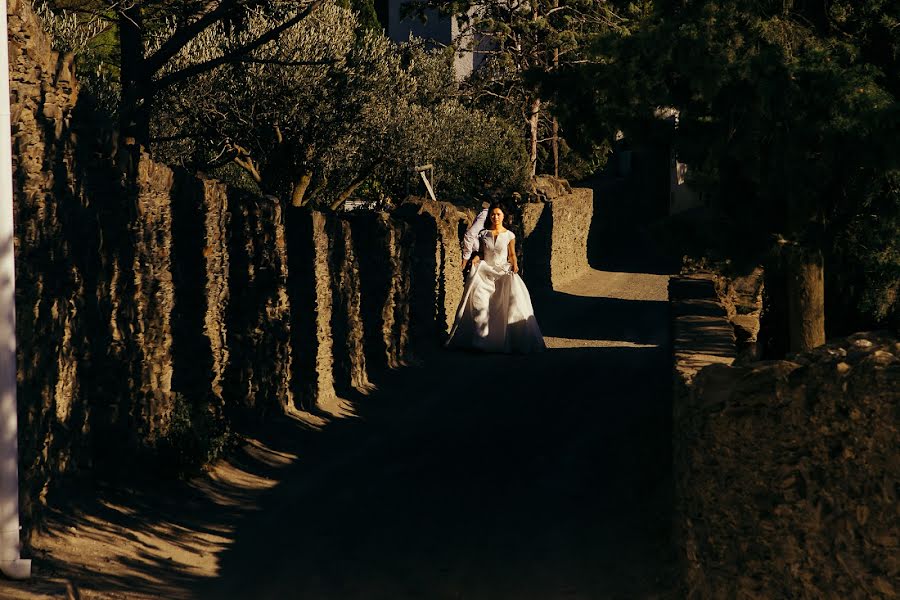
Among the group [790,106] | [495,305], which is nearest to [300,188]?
[495,305]

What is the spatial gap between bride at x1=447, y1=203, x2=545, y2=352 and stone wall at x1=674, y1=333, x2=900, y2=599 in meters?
8.11

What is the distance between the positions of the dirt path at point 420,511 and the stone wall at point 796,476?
90 centimetres

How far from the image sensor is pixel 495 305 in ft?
51.1

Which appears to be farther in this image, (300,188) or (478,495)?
(300,188)

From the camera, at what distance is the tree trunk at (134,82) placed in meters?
13.4

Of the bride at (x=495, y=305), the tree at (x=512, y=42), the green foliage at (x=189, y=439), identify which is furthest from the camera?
the tree at (x=512, y=42)

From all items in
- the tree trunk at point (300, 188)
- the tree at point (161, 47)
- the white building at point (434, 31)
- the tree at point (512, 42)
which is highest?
the white building at point (434, 31)

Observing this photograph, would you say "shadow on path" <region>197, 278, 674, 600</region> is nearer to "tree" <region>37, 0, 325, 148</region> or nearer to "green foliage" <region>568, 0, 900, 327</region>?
"green foliage" <region>568, 0, 900, 327</region>

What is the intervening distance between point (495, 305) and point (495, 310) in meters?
0.06

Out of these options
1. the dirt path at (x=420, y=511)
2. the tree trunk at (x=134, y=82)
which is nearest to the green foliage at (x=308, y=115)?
the tree trunk at (x=134, y=82)

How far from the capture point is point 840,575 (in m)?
5.16

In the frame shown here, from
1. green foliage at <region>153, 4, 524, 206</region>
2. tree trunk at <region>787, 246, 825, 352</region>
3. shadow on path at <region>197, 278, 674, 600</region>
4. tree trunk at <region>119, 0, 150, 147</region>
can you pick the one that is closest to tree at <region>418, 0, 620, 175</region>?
green foliage at <region>153, 4, 524, 206</region>

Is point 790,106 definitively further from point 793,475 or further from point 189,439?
point 189,439

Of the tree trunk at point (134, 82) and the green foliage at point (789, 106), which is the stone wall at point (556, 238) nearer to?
the tree trunk at point (134, 82)
